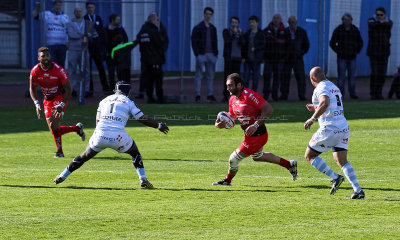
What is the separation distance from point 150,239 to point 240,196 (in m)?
2.50

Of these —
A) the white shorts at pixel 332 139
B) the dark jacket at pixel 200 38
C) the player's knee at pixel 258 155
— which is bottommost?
the player's knee at pixel 258 155

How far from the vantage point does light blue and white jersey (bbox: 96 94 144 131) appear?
995cm

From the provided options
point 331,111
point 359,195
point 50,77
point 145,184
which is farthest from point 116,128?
point 50,77

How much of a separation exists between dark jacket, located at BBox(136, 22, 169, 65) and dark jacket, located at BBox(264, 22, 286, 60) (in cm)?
305

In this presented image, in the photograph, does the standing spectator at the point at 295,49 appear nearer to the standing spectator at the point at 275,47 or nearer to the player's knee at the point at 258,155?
the standing spectator at the point at 275,47

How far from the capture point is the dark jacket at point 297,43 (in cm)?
2233

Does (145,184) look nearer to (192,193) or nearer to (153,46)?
(192,193)

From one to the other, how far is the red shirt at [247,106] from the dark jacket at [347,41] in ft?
42.6

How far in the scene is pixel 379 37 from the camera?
74.4 feet

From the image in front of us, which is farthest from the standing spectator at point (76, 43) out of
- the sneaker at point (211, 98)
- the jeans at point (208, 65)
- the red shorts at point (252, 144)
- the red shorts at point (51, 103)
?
the red shorts at point (252, 144)

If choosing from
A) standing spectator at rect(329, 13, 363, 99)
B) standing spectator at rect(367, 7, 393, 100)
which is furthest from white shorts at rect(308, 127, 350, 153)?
standing spectator at rect(367, 7, 393, 100)

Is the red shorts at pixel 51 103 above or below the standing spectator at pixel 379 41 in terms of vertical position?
below

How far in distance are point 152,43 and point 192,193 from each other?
12.4 meters

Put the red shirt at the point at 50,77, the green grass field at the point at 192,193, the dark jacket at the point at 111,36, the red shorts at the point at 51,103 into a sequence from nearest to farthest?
the green grass field at the point at 192,193 → the red shirt at the point at 50,77 → the red shorts at the point at 51,103 → the dark jacket at the point at 111,36
